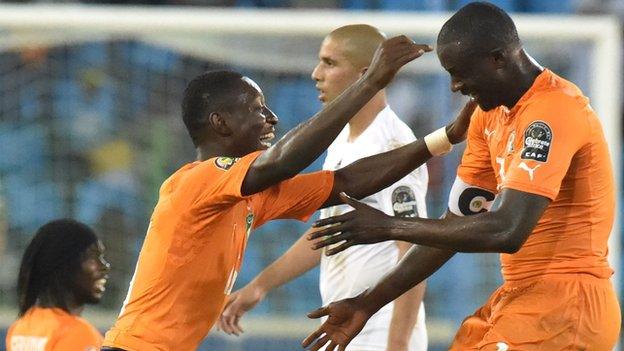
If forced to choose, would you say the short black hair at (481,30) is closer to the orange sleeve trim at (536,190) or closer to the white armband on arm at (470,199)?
the orange sleeve trim at (536,190)

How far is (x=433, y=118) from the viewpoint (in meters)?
7.23

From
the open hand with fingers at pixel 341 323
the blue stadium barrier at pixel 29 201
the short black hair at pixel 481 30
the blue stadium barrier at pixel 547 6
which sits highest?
the short black hair at pixel 481 30

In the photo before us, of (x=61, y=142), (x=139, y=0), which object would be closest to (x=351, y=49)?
(x=61, y=142)

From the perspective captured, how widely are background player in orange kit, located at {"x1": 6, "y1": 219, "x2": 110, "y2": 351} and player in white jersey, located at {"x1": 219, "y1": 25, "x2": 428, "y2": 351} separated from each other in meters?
0.55

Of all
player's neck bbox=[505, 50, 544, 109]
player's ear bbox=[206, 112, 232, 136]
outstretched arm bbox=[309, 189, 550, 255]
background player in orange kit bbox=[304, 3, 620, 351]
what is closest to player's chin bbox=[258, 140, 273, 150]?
Answer: player's ear bbox=[206, 112, 232, 136]

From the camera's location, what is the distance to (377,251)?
4.96m

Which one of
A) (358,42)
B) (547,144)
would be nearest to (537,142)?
(547,144)

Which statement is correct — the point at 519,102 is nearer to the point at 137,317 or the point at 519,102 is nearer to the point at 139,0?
the point at 137,317

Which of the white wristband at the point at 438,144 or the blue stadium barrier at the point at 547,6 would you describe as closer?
the white wristband at the point at 438,144

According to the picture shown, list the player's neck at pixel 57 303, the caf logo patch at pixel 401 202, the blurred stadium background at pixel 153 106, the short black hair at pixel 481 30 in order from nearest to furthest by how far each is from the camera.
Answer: the short black hair at pixel 481 30
the caf logo patch at pixel 401 202
the player's neck at pixel 57 303
the blurred stadium background at pixel 153 106

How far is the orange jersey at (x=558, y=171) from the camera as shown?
11.7ft

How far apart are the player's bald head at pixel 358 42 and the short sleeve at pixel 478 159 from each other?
117 centimetres

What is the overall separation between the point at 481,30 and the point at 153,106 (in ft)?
13.1

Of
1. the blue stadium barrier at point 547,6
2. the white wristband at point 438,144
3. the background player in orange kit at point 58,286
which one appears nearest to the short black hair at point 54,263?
the background player in orange kit at point 58,286
